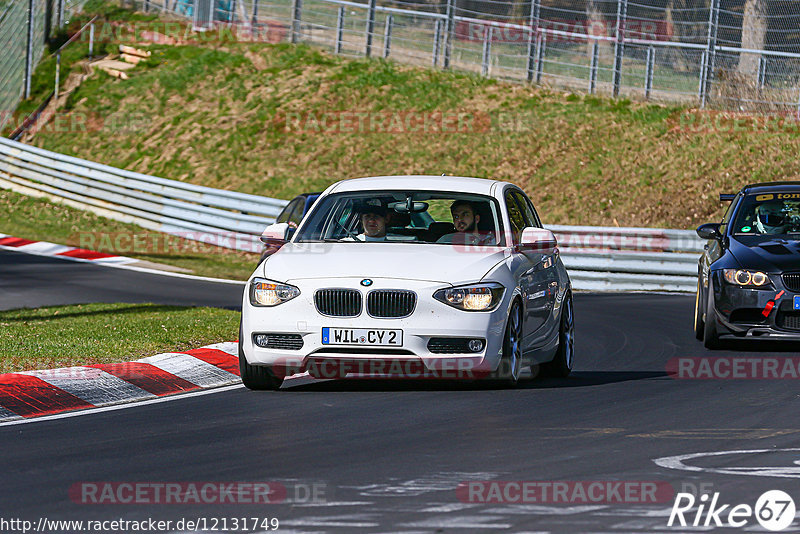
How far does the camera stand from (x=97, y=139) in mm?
36875

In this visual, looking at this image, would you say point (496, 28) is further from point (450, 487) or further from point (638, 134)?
point (450, 487)

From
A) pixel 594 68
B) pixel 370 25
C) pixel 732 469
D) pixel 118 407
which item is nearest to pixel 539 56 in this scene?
pixel 594 68

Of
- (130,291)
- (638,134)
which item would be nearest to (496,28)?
(638,134)

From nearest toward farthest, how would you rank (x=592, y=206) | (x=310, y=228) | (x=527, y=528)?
(x=527, y=528), (x=310, y=228), (x=592, y=206)

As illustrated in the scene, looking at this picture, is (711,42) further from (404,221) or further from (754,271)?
(404,221)

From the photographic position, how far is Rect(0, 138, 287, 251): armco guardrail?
26938mm

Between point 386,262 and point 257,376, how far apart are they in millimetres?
1278

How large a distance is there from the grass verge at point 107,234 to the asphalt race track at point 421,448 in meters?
14.0

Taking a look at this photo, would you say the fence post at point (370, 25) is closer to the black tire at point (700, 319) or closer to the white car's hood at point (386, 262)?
the black tire at point (700, 319)

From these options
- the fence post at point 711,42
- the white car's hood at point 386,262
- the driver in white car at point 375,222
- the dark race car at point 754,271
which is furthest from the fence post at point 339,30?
the white car's hood at point 386,262

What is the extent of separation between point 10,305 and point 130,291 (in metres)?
2.83

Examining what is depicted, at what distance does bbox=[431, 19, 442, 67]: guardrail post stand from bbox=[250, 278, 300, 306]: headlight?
25.9 metres

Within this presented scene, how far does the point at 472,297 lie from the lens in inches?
372

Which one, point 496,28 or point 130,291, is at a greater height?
point 496,28
